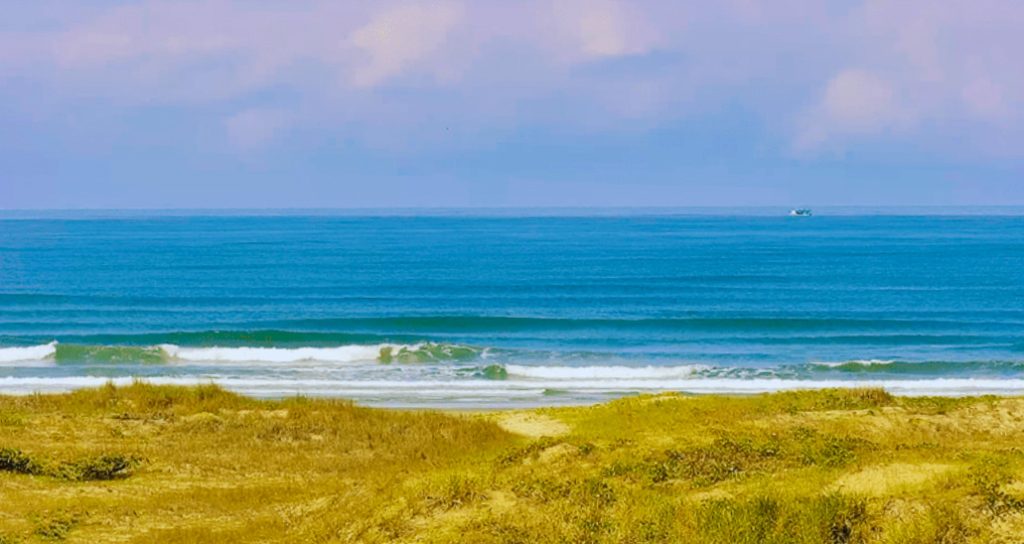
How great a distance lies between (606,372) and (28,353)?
2217 centimetres

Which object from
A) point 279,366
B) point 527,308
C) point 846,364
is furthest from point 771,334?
point 279,366

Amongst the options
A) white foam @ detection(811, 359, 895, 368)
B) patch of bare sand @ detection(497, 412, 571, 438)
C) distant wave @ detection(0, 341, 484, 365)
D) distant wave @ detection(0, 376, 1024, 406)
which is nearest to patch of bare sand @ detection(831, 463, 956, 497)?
patch of bare sand @ detection(497, 412, 571, 438)

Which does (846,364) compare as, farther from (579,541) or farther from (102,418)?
(579,541)

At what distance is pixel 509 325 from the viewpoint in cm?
5244

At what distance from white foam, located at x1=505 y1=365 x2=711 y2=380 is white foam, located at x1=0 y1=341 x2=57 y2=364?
58.7 ft

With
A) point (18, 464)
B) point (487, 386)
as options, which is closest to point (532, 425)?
point (18, 464)

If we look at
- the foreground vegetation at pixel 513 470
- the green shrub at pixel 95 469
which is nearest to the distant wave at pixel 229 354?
the foreground vegetation at pixel 513 470

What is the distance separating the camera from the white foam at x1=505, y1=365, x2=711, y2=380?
3997cm

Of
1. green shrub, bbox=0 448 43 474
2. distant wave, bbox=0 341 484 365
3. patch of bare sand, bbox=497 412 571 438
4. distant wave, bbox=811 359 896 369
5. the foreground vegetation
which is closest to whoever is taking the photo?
the foreground vegetation

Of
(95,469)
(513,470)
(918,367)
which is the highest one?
(513,470)

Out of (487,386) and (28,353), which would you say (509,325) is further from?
(28,353)

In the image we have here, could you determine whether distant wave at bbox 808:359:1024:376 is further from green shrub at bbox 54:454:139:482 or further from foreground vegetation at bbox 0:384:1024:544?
green shrub at bbox 54:454:139:482

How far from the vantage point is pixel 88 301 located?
60.2 metres

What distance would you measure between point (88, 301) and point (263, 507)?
48.1 meters
